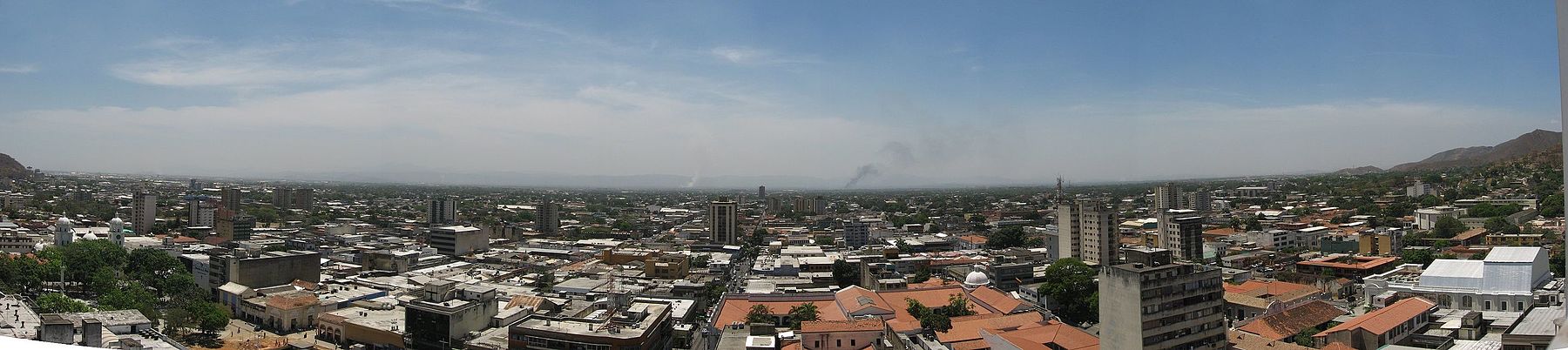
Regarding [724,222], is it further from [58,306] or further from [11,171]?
[58,306]

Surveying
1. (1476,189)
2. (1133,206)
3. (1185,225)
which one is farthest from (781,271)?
(1133,206)

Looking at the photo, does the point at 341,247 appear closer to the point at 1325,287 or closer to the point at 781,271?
the point at 781,271

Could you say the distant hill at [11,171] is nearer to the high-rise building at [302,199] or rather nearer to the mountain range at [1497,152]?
the mountain range at [1497,152]

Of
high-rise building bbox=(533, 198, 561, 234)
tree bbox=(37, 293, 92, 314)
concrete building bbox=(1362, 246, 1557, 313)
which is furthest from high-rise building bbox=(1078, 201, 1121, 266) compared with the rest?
high-rise building bbox=(533, 198, 561, 234)

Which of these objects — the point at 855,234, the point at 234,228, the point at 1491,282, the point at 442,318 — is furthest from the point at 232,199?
the point at 1491,282

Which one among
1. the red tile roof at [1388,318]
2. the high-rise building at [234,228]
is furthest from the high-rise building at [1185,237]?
the high-rise building at [234,228]

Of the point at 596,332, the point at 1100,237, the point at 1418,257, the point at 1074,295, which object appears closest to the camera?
the point at 596,332
